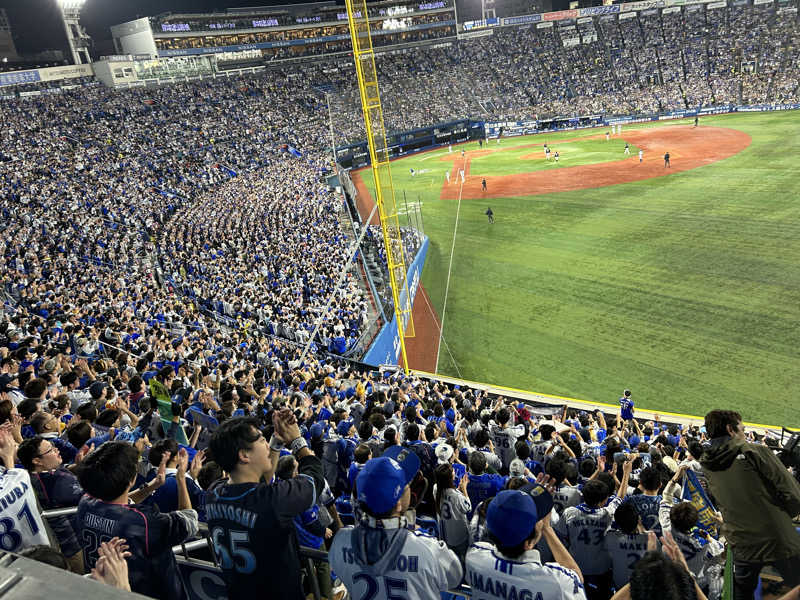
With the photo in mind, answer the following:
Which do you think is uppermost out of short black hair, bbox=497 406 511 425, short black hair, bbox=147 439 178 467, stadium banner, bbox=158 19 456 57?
stadium banner, bbox=158 19 456 57

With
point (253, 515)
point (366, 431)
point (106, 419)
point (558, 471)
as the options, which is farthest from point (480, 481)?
point (106, 419)

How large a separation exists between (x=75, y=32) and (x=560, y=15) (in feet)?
202

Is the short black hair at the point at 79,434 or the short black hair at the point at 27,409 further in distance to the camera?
the short black hair at the point at 27,409

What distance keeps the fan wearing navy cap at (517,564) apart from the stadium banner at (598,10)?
85823 mm

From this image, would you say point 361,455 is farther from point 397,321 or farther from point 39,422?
point 397,321

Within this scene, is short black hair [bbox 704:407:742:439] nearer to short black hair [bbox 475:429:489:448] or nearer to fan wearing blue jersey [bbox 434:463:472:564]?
fan wearing blue jersey [bbox 434:463:472:564]

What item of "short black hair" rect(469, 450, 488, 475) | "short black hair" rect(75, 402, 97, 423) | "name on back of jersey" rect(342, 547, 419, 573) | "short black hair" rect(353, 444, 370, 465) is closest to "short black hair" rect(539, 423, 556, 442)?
"short black hair" rect(469, 450, 488, 475)

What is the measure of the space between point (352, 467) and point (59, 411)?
4423 mm

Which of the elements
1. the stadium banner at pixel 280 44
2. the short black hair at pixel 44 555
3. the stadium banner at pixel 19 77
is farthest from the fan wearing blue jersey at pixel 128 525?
the stadium banner at pixel 280 44

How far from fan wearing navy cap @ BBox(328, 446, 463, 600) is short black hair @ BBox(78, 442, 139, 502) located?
1.58 metres

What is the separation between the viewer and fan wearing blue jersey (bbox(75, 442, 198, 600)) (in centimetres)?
331

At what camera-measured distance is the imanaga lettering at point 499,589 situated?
9.16 ft

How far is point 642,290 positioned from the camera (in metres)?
20.6

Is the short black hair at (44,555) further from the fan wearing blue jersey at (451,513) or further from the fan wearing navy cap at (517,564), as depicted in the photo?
the fan wearing blue jersey at (451,513)
